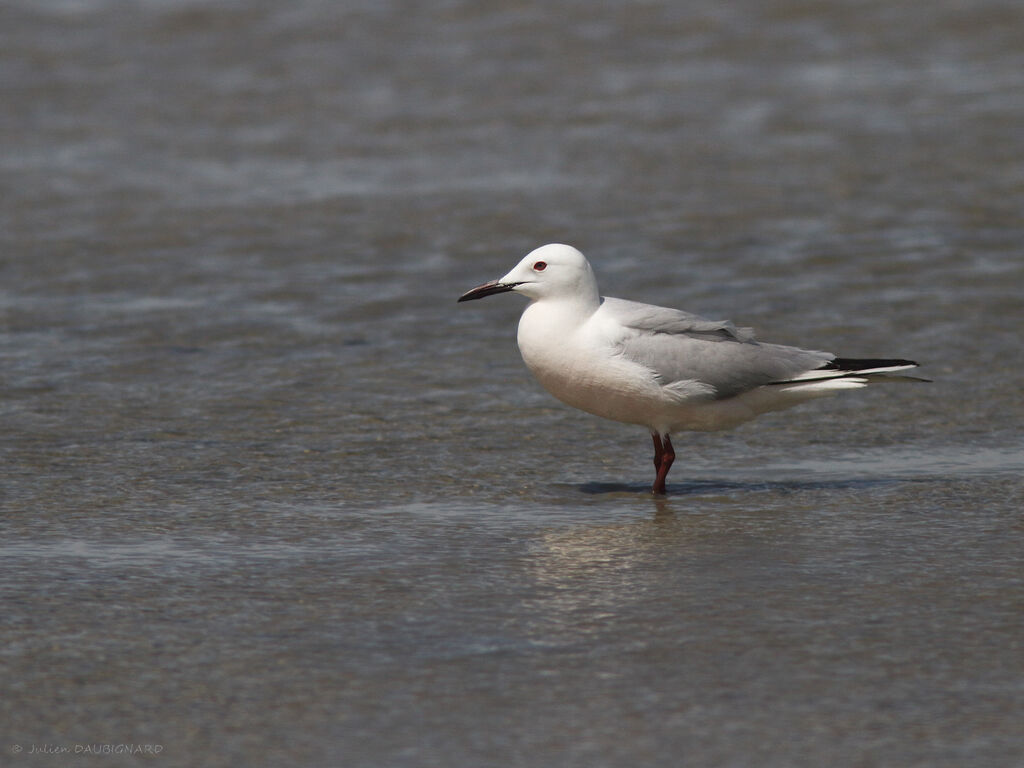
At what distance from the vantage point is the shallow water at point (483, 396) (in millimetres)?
4391

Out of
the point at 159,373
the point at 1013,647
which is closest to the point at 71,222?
the point at 159,373

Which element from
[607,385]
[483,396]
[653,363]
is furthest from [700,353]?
[483,396]

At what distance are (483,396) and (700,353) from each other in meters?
1.55

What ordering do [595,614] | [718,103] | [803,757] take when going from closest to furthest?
1. [803,757]
2. [595,614]
3. [718,103]

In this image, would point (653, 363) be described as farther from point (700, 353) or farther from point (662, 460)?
point (662, 460)

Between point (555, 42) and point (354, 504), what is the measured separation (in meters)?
9.56

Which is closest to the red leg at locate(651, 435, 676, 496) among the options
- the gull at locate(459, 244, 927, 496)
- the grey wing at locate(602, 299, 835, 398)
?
the gull at locate(459, 244, 927, 496)

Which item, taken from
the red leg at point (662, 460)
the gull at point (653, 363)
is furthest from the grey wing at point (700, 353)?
the red leg at point (662, 460)

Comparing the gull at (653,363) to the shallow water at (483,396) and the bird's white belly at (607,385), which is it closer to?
the bird's white belly at (607,385)

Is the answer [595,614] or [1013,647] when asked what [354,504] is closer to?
[595,614]

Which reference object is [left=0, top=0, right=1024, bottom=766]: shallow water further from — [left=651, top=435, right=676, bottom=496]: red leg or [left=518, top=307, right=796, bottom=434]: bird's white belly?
[left=518, top=307, right=796, bottom=434]: bird's white belly

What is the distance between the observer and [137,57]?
15227 millimetres

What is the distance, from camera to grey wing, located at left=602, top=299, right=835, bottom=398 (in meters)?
6.73

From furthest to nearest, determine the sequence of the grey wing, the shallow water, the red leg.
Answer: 1. the grey wing
2. the red leg
3. the shallow water
